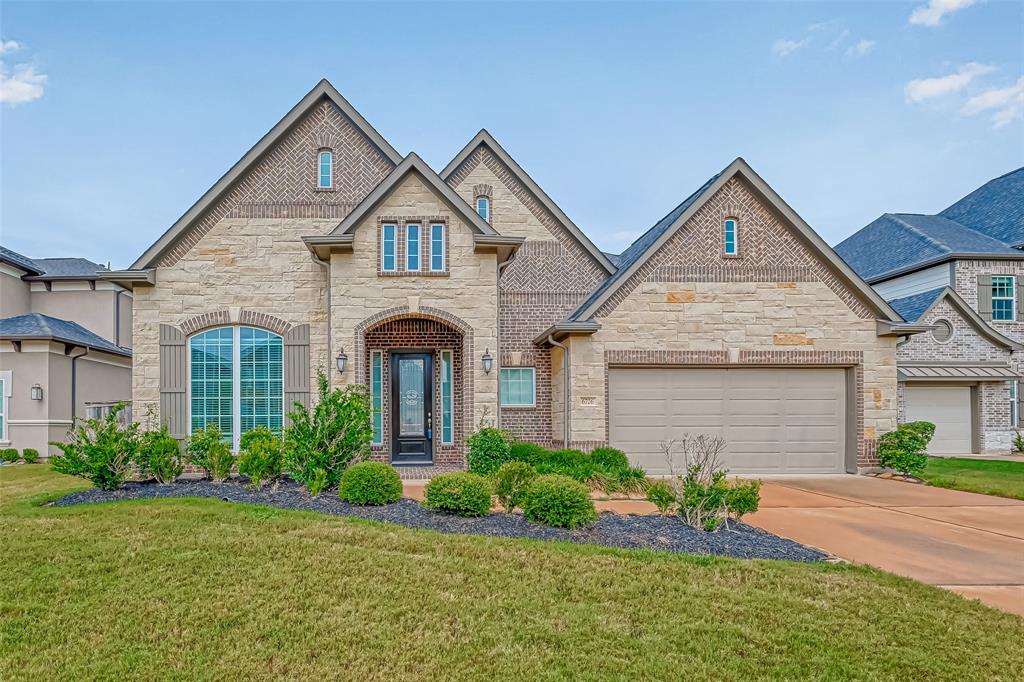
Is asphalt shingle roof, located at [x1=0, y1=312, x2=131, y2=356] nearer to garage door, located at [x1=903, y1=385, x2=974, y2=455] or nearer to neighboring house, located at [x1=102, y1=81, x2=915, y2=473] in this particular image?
neighboring house, located at [x1=102, y1=81, x2=915, y2=473]

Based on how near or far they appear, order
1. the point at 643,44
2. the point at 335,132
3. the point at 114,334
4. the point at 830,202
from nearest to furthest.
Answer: the point at 335,132
the point at 643,44
the point at 114,334
the point at 830,202

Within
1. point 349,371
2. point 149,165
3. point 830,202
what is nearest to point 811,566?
point 349,371

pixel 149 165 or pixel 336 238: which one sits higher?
pixel 149 165

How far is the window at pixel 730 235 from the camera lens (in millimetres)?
11914

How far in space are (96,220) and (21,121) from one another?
1031cm

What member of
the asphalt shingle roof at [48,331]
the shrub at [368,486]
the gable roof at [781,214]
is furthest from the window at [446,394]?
the asphalt shingle roof at [48,331]

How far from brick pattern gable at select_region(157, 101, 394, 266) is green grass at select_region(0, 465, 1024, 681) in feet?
24.4

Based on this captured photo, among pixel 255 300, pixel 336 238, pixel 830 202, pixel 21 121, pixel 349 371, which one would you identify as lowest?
pixel 349 371

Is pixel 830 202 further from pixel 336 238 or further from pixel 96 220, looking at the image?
pixel 96 220

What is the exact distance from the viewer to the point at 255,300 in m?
11.3

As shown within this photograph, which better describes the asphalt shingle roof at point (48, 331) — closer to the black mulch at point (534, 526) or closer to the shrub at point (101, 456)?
the shrub at point (101, 456)

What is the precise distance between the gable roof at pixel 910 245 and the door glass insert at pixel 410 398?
55.2 feet

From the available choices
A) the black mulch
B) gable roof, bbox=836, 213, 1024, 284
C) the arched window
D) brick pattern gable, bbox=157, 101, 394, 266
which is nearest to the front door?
the arched window

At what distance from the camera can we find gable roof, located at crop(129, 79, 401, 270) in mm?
11062
